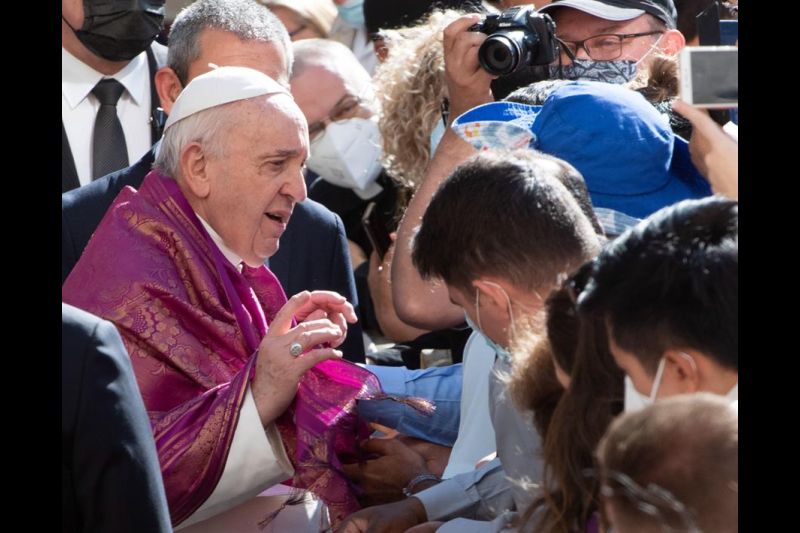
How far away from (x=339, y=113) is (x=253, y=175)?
234cm

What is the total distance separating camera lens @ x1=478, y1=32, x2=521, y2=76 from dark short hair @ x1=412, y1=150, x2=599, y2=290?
0.90m

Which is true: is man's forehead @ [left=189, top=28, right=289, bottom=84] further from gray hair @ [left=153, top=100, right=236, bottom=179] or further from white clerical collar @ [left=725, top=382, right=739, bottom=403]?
white clerical collar @ [left=725, top=382, right=739, bottom=403]

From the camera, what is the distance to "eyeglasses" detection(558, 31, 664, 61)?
3.93m

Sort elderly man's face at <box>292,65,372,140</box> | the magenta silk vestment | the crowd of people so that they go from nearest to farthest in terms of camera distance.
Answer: the crowd of people < the magenta silk vestment < elderly man's face at <box>292,65,372,140</box>

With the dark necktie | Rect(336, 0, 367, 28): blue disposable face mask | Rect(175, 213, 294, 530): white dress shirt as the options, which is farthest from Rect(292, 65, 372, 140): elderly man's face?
Rect(175, 213, 294, 530): white dress shirt

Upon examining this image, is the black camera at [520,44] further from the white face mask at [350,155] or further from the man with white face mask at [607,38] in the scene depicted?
the white face mask at [350,155]

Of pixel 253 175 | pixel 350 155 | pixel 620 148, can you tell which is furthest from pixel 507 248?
pixel 350 155

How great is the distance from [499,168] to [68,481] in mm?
1156

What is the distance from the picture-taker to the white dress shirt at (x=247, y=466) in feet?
10.9

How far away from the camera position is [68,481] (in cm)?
231

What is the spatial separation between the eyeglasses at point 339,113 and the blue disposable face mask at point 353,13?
1071mm

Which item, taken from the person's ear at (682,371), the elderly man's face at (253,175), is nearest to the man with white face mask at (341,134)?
the elderly man's face at (253,175)

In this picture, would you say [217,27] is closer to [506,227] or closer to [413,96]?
[413,96]
